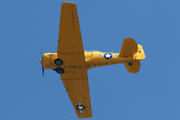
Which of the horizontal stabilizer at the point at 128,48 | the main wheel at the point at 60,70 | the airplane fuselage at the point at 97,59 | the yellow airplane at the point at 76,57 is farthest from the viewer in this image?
the main wheel at the point at 60,70

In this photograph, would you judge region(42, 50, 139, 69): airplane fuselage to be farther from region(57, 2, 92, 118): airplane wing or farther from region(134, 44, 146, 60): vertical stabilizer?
region(57, 2, 92, 118): airplane wing

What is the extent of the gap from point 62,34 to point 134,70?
707cm

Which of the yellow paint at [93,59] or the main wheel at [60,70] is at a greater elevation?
the yellow paint at [93,59]

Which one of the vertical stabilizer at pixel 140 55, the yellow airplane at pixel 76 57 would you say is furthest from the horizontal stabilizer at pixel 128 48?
the vertical stabilizer at pixel 140 55

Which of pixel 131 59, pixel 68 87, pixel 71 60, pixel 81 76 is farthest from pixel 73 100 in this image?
pixel 131 59

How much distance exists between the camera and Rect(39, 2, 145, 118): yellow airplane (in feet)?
70.5

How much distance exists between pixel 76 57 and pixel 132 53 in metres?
4.71

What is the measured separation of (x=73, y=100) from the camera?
27031 millimetres

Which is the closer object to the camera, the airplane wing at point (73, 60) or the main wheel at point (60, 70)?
the airplane wing at point (73, 60)

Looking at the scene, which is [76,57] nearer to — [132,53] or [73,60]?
[73,60]

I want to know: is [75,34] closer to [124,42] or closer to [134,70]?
[124,42]

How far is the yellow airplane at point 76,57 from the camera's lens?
21.5 m

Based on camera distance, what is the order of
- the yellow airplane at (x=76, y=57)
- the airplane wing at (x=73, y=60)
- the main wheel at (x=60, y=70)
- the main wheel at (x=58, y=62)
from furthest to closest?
the main wheel at (x=60, y=70), the main wheel at (x=58, y=62), the yellow airplane at (x=76, y=57), the airplane wing at (x=73, y=60)

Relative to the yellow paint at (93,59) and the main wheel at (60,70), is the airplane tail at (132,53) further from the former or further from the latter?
the main wheel at (60,70)
